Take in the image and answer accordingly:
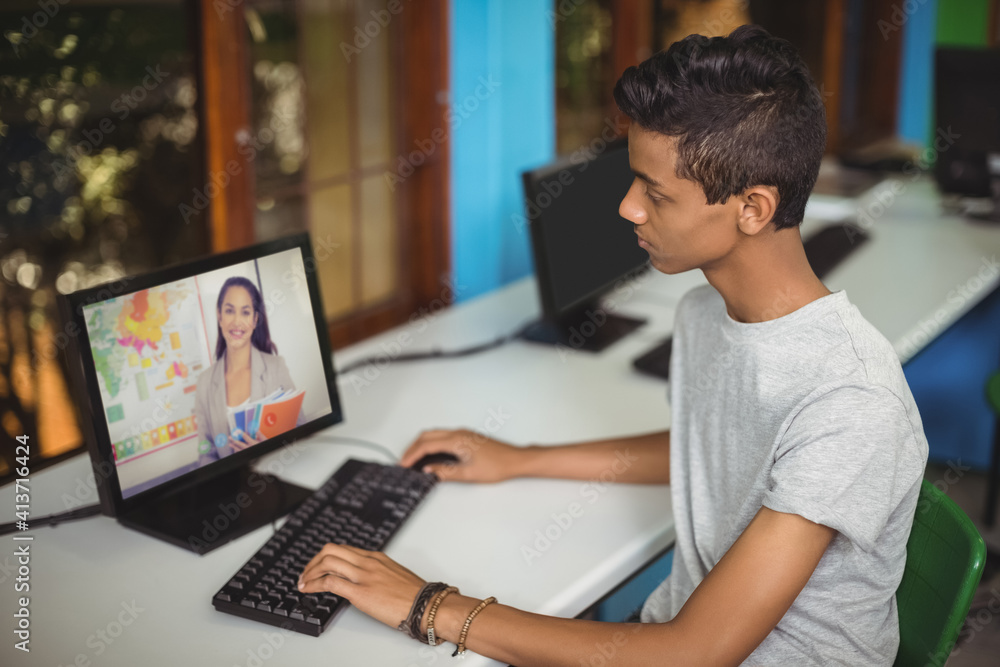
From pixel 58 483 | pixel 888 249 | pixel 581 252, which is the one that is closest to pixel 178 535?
pixel 58 483

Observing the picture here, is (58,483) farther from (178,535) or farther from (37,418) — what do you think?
(37,418)

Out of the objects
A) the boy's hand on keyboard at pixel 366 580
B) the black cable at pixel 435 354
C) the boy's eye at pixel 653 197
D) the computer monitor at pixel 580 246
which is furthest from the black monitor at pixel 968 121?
the boy's hand on keyboard at pixel 366 580

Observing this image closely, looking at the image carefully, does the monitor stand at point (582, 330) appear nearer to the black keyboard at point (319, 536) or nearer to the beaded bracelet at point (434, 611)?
the black keyboard at point (319, 536)

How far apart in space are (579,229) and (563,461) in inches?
23.6

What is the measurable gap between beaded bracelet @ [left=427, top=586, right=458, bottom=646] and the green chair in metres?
0.54

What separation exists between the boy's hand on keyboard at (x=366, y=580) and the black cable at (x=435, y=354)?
28.0 inches

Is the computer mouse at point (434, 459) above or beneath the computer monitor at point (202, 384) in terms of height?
beneath

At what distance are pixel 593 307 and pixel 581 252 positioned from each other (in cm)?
25

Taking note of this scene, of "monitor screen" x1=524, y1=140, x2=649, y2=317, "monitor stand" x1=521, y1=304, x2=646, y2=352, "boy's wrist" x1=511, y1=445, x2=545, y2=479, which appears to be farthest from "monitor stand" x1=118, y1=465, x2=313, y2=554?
"monitor stand" x1=521, y1=304, x2=646, y2=352

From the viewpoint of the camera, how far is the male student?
947 millimetres

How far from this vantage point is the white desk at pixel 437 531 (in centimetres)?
104

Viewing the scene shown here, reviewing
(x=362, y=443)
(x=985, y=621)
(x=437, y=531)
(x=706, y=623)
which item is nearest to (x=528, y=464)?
(x=437, y=531)

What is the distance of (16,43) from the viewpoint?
278 centimetres

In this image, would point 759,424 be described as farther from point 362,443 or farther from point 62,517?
point 62,517
